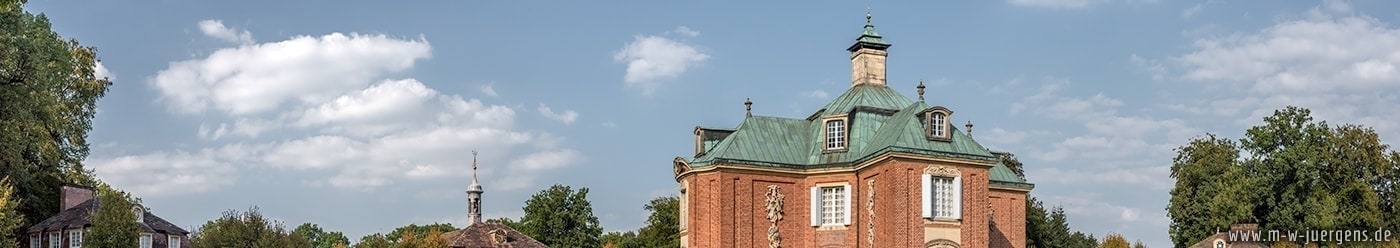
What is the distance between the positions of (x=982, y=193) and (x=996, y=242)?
7035 millimetres

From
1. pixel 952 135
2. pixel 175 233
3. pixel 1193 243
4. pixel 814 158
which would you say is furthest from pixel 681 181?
pixel 1193 243

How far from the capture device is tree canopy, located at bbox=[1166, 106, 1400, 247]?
188ft

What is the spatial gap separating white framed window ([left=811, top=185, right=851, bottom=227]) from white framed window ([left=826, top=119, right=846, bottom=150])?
4.96 feet

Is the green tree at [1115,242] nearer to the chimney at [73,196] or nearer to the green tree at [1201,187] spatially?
the green tree at [1201,187]

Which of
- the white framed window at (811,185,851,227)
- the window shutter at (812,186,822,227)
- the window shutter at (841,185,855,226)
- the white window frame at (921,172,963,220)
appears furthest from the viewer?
the window shutter at (812,186,822,227)

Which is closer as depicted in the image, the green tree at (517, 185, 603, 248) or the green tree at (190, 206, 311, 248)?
the green tree at (190, 206, 311, 248)

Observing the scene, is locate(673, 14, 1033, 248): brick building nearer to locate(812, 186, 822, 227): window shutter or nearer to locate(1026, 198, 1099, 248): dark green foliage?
locate(812, 186, 822, 227): window shutter

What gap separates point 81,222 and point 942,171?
3213 cm

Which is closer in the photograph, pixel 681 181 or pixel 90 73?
pixel 681 181

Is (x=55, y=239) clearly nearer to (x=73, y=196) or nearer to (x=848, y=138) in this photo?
(x=73, y=196)

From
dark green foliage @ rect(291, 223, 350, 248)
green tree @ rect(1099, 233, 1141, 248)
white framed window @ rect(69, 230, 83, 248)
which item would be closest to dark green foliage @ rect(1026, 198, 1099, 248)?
green tree @ rect(1099, 233, 1141, 248)

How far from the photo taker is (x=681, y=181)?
4547 cm

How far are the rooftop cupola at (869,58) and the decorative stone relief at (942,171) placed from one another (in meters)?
6.93

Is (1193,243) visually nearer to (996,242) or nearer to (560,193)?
(996,242)
